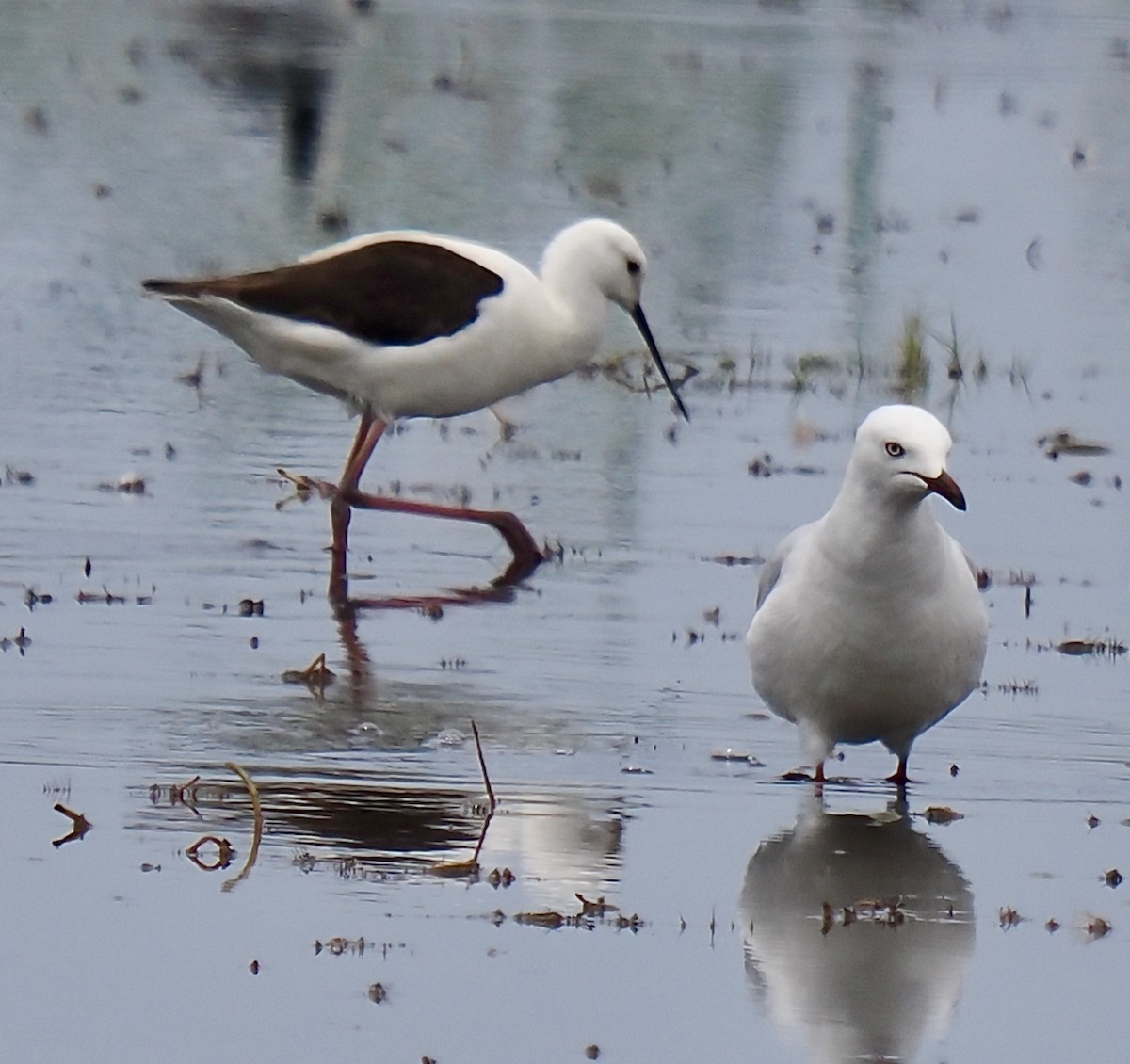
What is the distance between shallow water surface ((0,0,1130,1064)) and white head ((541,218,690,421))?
0.77m

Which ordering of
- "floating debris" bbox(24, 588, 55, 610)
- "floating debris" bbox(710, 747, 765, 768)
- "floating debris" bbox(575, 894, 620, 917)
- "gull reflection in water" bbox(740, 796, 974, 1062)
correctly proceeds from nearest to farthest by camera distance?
"gull reflection in water" bbox(740, 796, 974, 1062) < "floating debris" bbox(575, 894, 620, 917) < "floating debris" bbox(710, 747, 765, 768) < "floating debris" bbox(24, 588, 55, 610)

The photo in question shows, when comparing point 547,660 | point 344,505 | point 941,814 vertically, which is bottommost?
point 941,814

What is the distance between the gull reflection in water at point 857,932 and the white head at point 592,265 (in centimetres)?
415

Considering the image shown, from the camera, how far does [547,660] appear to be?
8680mm

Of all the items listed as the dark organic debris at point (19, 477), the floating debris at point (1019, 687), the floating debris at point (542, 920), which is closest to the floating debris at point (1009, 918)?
the floating debris at point (542, 920)

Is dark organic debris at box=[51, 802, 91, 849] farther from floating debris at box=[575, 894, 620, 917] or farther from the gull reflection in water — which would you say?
the gull reflection in water

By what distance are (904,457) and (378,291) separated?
13.1 ft

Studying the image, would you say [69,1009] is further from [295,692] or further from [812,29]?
[812,29]

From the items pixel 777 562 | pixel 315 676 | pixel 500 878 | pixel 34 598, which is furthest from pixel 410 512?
pixel 500 878

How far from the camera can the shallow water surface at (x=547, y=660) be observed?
5.70 metres

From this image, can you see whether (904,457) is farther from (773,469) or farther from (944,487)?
(773,469)

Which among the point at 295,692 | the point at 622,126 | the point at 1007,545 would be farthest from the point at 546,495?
the point at 622,126

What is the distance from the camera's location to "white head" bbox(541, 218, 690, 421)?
11.0m

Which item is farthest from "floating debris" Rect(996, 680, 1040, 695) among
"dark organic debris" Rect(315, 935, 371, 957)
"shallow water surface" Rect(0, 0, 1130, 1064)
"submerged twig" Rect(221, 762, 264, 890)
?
"dark organic debris" Rect(315, 935, 371, 957)
